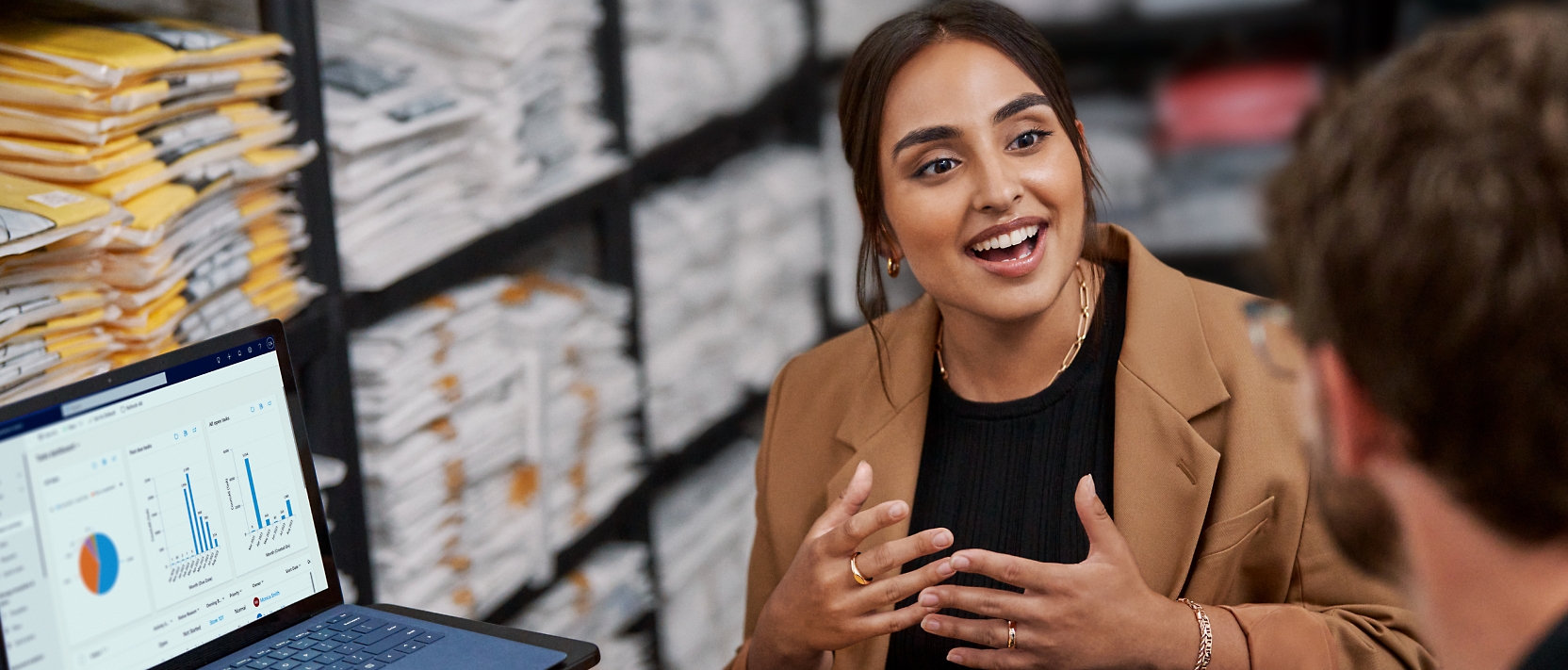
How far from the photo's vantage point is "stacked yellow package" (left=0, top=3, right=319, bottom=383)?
1265mm

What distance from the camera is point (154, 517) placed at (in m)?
1.04

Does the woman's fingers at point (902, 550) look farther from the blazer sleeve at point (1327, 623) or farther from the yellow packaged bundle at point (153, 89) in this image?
the yellow packaged bundle at point (153, 89)

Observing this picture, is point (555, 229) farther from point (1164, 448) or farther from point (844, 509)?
point (1164, 448)

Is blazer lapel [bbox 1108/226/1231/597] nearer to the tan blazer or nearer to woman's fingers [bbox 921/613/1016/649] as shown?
the tan blazer

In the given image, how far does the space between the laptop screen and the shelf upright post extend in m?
0.44

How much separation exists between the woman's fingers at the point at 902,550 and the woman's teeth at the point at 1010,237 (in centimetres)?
37

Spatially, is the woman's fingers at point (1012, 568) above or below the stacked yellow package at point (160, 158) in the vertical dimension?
below

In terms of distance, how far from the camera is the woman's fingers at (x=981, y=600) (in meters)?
1.21

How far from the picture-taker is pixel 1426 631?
2.53 ft

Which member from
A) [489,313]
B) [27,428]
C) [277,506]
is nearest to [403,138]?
[489,313]

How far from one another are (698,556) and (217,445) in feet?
5.40

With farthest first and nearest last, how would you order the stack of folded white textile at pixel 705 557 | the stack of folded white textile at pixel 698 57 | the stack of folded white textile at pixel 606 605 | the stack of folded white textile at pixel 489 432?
the stack of folded white textile at pixel 705 557 → the stack of folded white textile at pixel 698 57 → the stack of folded white textile at pixel 606 605 → the stack of folded white textile at pixel 489 432

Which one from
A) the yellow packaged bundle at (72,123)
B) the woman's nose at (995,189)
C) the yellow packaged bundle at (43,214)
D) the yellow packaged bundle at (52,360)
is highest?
the yellow packaged bundle at (72,123)

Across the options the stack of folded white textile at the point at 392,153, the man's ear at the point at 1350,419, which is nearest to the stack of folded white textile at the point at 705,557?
the stack of folded white textile at the point at 392,153
